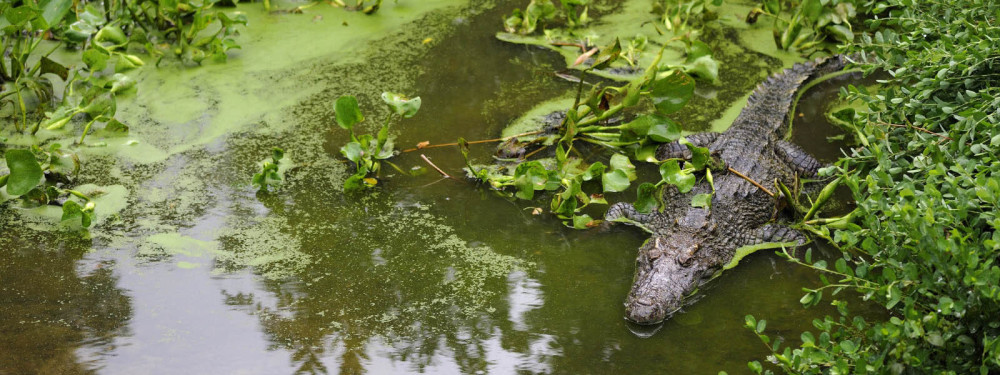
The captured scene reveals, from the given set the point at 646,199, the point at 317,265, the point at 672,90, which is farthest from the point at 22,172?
the point at 672,90

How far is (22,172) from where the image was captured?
10.4 feet

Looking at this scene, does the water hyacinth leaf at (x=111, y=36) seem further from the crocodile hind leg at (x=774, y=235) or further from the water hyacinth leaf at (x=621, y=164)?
the crocodile hind leg at (x=774, y=235)

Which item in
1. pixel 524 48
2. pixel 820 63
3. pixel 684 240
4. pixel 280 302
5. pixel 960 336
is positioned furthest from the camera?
pixel 524 48

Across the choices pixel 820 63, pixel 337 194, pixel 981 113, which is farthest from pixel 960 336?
pixel 820 63

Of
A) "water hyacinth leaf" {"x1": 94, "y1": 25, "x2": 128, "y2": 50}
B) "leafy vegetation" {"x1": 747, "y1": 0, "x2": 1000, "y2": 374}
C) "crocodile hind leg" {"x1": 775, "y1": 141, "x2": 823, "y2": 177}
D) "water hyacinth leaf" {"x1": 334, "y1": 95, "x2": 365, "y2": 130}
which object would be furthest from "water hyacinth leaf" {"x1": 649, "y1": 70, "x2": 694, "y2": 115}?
"water hyacinth leaf" {"x1": 94, "y1": 25, "x2": 128, "y2": 50}

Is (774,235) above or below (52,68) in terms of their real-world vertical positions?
below

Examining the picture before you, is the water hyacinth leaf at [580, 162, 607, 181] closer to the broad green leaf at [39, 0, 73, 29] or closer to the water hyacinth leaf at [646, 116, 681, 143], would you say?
the water hyacinth leaf at [646, 116, 681, 143]

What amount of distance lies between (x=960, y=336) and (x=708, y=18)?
142 inches

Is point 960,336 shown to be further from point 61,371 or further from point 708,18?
point 708,18

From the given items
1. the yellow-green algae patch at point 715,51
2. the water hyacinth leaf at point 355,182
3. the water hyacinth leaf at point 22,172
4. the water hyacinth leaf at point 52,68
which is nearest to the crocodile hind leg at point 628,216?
the yellow-green algae patch at point 715,51

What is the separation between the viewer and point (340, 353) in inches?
102

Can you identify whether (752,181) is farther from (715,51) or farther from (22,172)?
(22,172)

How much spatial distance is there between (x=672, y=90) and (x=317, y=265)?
5.56 ft

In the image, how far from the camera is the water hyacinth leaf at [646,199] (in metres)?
3.27
